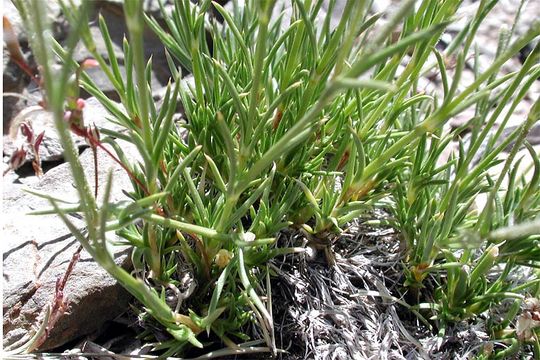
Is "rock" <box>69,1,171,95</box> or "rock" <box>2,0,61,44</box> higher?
"rock" <box>2,0,61,44</box>

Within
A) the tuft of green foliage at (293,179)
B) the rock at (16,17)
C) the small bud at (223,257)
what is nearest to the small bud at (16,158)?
the tuft of green foliage at (293,179)

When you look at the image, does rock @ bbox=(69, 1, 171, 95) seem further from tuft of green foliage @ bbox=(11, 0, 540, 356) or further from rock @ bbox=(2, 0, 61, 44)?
tuft of green foliage @ bbox=(11, 0, 540, 356)

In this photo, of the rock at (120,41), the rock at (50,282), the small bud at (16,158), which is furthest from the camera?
the rock at (120,41)

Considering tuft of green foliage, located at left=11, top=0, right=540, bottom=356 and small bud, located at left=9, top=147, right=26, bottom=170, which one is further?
tuft of green foliage, located at left=11, top=0, right=540, bottom=356

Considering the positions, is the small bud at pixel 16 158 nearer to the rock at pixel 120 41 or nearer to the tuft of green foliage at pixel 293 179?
the tuft of green foliage at pixel 293 179

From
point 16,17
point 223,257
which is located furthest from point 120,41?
point 223,257

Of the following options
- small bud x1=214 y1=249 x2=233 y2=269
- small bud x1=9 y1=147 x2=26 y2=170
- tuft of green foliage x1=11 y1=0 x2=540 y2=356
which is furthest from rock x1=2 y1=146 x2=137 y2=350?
small bud x1=9 y1=147 x2=26 y2=170

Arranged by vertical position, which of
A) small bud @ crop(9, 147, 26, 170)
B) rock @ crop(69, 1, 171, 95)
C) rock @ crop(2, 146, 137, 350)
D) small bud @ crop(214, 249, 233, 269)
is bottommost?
rock @ crop(2, 146, 137, 350)

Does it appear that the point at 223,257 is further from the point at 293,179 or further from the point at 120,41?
the point at 120,41

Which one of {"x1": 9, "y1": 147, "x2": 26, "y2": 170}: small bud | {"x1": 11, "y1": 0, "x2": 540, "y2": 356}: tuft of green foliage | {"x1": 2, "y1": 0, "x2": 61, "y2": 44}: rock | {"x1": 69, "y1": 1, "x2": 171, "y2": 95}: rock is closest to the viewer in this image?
{"x1": 9, "y1": 147, "x2": 26, "y2": 170}: small bud
